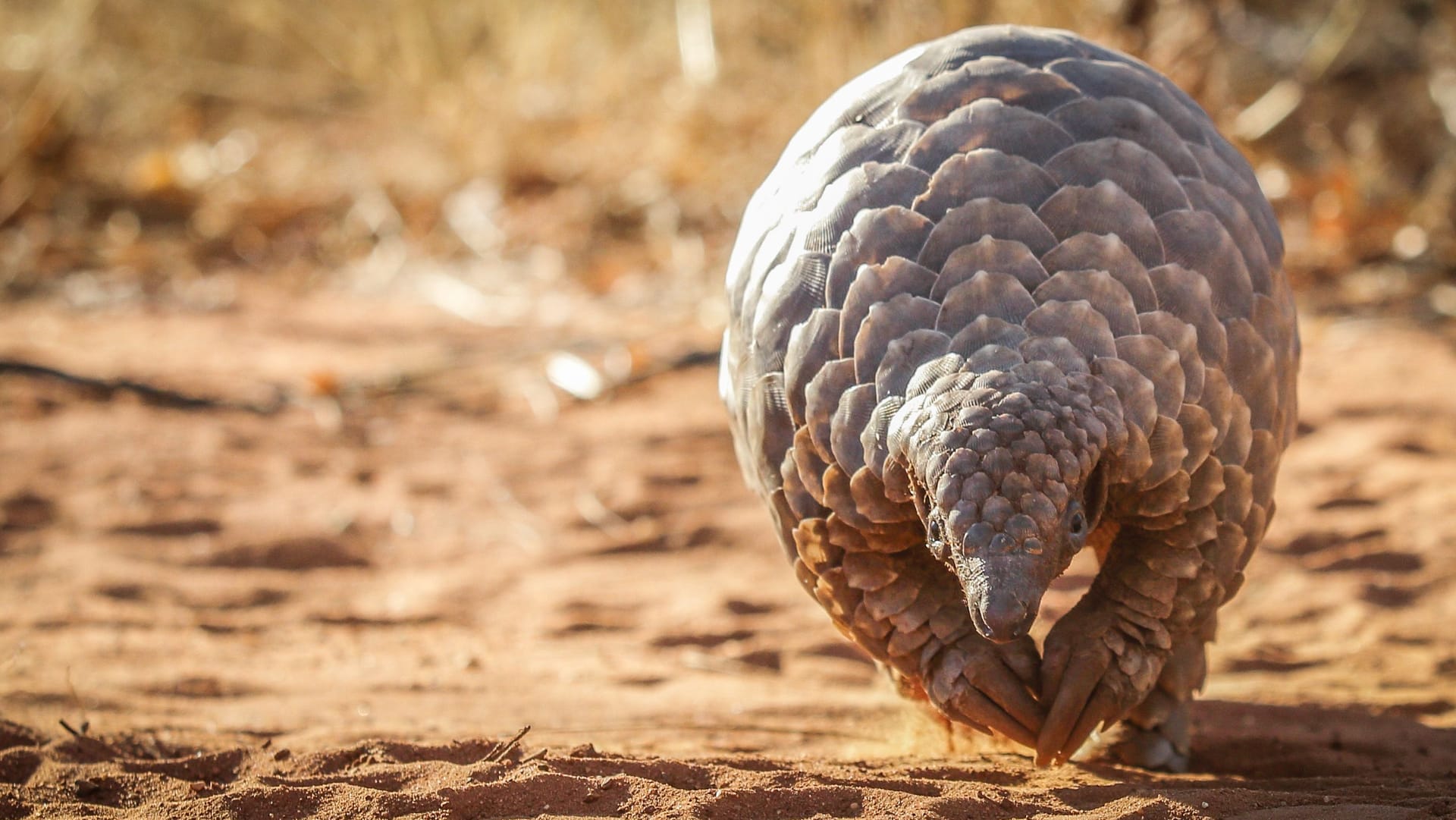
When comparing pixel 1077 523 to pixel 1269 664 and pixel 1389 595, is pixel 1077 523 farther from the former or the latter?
pixel 1389 595

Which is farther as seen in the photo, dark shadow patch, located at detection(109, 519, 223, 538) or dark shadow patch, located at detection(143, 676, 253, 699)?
dark shadow patch, located at detection(109, 519, 223, 538)

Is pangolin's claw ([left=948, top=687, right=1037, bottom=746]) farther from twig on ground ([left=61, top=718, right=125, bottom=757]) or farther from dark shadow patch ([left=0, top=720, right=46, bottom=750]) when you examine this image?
dark shadow patch ([left=0, top=720, right=46, bottom=750])

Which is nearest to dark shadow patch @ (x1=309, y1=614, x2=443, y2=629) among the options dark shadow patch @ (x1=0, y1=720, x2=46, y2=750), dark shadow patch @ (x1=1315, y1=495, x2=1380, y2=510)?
dark shadow patch @ (x1=0, y1=720, x2=46, y2=750)

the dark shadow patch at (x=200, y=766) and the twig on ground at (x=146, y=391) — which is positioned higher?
the twig on ground at (x=146, y=391)

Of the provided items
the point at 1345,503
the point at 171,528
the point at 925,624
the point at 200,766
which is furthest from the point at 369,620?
the point at 1345,503

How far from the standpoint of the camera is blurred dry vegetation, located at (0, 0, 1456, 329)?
334 inches

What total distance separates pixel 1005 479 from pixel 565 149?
997 cm

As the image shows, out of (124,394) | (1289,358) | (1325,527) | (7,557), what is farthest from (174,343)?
(1289,358)

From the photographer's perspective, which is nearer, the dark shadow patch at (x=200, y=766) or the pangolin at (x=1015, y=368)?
the pangolin at (x=1015, y=368)

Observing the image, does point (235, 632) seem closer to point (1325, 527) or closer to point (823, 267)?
point (823, 267)

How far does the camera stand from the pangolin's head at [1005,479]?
7.72ft

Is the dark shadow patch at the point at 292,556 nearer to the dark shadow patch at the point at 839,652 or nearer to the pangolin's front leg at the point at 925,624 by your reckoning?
the dark shadow patch at the point at 839,652

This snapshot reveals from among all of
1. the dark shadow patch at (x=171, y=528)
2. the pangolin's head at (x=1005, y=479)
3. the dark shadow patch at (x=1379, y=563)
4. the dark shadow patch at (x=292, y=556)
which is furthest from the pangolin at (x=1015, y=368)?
the dark shadow patch at (x=171, y=528)

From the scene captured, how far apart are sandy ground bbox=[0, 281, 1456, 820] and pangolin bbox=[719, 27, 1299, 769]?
1.26 ft
